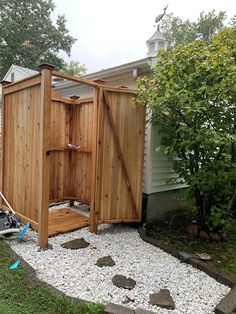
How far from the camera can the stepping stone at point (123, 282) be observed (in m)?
2.56

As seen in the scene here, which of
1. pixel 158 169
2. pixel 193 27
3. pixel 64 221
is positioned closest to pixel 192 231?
pixel 158 169

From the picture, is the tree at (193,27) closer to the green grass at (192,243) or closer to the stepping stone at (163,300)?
the green grass at (192,243)

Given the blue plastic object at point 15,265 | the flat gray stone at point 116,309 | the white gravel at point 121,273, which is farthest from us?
the blue plastic object at point 15,265

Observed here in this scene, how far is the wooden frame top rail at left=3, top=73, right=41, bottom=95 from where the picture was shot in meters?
3.31

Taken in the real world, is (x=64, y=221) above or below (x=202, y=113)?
below

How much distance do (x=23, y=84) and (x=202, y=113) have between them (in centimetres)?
253

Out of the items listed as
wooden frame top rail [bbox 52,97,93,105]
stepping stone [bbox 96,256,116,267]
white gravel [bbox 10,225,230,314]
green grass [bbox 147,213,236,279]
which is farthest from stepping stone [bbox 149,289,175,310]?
wooden frame top rail [bbox 52,97,93,105]

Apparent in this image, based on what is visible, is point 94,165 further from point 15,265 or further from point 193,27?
point 193,27

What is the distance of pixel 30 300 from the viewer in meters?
2.27

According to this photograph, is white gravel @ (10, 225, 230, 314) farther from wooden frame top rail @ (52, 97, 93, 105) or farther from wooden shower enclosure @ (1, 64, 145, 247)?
wooden frame top rail @ (52, 97, 93, 105)

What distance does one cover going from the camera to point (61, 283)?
2.54 meters

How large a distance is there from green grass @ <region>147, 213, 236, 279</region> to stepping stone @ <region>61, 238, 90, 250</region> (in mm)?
1048

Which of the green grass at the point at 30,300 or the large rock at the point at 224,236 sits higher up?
the large rock at the point at 224,236

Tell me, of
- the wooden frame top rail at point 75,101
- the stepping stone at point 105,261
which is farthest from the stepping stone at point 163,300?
the wooden frame top rail at point 75,101
